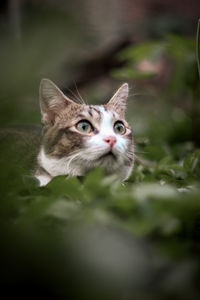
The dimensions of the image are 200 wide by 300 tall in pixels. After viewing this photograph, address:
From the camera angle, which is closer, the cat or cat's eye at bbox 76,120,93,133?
the cat

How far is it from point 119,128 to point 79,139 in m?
0.37

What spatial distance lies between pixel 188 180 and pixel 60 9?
1528 millimetres

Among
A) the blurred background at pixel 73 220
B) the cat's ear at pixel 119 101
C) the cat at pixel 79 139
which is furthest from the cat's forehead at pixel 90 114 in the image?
the blurred background at pixel 73 220

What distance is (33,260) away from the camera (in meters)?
0.51

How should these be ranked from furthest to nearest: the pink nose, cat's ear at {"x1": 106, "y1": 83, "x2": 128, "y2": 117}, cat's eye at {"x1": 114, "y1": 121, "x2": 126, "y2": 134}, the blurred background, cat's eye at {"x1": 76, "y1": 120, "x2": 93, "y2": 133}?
cat's ear at {"x1": 106, "y1": 83, "x2": 128, "y2": 117}, cat's eye at {"x1": 114, "y1": 121, "x2": 126, "y2": 134}, cat's eye at {"x1": 76, "y1": 120, "x2": 93, "y2": 133}, the pink nose, the blurred background

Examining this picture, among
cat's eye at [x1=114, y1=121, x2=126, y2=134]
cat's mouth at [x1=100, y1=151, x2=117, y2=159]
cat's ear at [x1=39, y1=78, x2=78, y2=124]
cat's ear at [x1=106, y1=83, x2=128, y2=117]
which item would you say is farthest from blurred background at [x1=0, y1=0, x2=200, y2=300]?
cat's ear at [x1=39, y1=78, x2=78, y2=124]

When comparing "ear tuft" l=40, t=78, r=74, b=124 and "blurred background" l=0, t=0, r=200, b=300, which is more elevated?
"ear tuft" l=40, t=78, r=74, b=124

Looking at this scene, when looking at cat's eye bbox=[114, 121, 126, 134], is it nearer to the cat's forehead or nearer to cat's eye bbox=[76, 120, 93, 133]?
the cat's forehead

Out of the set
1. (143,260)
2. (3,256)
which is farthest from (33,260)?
(143,260)

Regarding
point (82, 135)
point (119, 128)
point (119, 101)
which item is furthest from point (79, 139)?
point (119, 101)

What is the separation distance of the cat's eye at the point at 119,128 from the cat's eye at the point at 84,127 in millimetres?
209

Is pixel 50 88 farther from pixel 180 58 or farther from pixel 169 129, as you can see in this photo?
pixel 169 129

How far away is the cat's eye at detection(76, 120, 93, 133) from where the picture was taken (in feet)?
7.08

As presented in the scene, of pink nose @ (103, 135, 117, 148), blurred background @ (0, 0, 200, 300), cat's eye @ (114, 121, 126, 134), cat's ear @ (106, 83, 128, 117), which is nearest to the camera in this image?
blurred background @ (0, 0, 200, 300)
